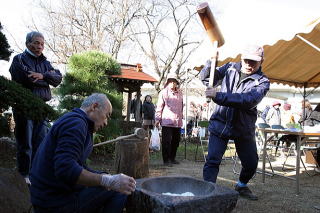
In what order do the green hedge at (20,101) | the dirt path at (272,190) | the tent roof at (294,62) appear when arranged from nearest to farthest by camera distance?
the green hedge at (20,101), the dirt path at (272,190), the tent roof at (294,62)

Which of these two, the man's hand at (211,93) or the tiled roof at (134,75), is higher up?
the tiled roof at (134,75)

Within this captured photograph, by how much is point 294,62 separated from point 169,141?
3.06 meters

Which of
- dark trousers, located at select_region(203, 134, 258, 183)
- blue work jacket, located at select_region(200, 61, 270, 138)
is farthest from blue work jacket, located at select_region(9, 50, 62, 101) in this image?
dark trousers, located at select_region(203, 134, 258, 183)

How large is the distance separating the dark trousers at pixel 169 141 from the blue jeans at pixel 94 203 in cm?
372

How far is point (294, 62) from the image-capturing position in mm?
6043

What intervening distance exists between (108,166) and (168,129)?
1.38 metres

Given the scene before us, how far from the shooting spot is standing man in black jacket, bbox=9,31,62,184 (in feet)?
10.5

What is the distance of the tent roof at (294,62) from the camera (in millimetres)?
5137

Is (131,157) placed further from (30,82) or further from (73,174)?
(73,174)

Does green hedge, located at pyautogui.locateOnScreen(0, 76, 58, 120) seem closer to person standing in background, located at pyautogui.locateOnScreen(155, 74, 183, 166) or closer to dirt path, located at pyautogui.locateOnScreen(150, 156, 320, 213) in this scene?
dirt path, located at pyautogui.locateOnScreen(150, 156, 320, 213)

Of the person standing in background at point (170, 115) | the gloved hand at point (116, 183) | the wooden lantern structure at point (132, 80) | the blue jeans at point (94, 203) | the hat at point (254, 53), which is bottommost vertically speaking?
the blue jeans at point (94, 203)

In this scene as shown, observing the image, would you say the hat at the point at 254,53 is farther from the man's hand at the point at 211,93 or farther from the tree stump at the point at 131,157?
the tree stump at the point at 131,157

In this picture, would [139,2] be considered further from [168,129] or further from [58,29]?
[168,129]

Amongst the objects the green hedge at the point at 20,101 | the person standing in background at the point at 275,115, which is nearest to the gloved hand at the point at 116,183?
the green hedge at the point at 20,101
